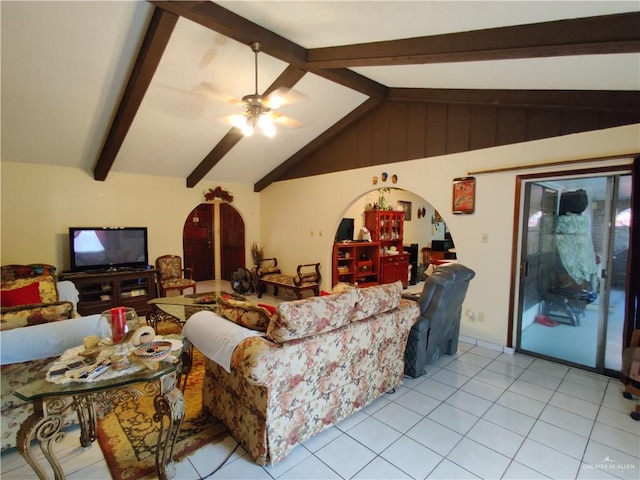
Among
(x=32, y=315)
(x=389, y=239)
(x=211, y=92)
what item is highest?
(x=211, y=92)

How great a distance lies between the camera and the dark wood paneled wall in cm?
320

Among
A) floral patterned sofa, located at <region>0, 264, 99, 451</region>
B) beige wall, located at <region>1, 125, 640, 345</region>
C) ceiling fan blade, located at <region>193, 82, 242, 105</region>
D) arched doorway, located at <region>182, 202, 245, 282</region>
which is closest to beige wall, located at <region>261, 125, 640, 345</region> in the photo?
beige wall, located at <region>1, 125, 640, 345</region>

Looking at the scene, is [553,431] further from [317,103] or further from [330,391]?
[317,103]

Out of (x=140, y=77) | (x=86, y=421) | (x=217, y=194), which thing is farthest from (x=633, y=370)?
(x=217, y=194)

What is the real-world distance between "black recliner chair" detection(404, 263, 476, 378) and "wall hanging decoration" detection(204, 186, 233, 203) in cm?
481

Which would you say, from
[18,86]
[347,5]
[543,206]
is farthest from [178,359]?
[543,206]

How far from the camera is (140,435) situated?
2172 millimetres

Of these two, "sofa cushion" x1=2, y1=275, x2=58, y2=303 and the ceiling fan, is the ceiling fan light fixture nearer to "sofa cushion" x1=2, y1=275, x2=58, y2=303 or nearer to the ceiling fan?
the ceiling fan

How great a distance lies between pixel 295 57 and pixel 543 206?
10.5 feet

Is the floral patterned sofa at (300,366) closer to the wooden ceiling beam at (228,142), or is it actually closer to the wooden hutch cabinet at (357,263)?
the wooden ceiling beam at (228,142)

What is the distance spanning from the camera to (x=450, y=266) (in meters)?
3.08

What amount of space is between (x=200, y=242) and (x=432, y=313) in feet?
21.4

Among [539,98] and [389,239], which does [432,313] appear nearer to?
[539,98]

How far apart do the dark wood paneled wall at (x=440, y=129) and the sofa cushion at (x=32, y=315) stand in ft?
13.9
